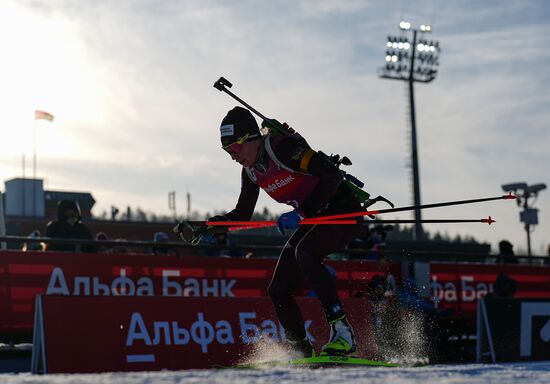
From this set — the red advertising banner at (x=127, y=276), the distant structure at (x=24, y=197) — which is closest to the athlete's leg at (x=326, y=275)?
the red advertising banner at (x=127, y=276)

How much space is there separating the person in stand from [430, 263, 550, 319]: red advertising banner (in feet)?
21.9

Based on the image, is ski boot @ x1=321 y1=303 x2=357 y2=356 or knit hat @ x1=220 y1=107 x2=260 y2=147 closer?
knit hat @ x1=220 y1=107 x2=260 y2=147

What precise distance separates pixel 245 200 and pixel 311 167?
864mm

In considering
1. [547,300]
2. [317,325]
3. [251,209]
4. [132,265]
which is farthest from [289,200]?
Answer: [547,300]

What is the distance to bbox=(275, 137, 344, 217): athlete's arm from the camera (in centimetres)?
644

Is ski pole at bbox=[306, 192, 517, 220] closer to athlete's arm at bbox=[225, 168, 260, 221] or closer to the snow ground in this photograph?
athlete's arm at bbox=[225, 168, 260, 221]

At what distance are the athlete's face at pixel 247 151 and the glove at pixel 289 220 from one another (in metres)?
0.49

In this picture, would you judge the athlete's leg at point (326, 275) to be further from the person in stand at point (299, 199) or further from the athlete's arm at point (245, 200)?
the athlete's arm at point (245, 200)

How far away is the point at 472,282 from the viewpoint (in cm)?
1449

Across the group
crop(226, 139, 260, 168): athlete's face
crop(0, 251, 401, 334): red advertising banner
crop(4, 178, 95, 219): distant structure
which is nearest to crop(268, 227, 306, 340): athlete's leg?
crop(226, 139, 260, 168): athlete's face

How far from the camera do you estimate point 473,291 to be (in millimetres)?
14438

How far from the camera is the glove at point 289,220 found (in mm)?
6762

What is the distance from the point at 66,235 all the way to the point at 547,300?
20.5 ft

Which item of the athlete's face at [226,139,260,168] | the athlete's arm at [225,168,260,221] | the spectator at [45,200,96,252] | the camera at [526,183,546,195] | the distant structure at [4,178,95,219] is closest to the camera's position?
the athlete's face at [226,139,260,168]
